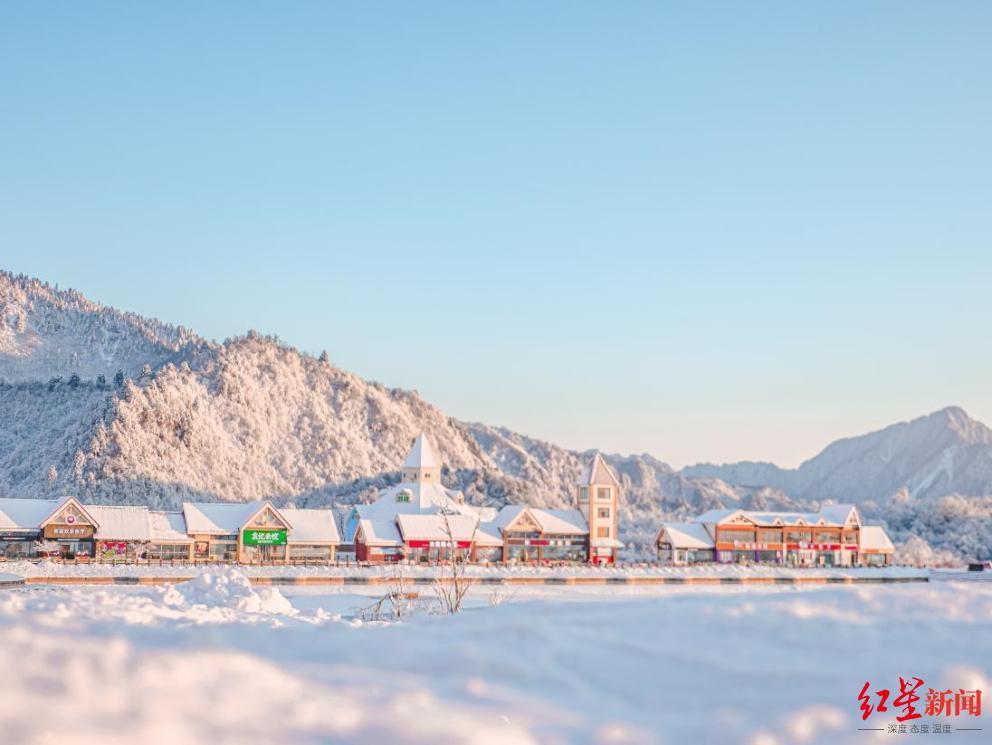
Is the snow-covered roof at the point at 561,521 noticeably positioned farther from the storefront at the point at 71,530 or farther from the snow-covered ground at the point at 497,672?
the snow-covered ground at the point at 497,672

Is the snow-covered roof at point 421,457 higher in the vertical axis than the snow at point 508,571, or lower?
higher

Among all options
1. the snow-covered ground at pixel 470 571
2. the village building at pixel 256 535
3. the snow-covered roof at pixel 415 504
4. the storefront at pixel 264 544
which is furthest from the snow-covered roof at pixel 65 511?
the snow-covered roof at pixel 415 504

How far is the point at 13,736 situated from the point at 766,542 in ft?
299

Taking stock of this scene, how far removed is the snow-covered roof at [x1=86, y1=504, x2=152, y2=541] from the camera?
239 ft

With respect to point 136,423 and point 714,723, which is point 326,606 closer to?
point 714,723

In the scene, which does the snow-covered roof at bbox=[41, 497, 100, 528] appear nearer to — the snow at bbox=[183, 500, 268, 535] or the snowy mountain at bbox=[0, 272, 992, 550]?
the snow at bbox=[183, 500, 268, 535]

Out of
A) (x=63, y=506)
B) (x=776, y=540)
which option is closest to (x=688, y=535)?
(x=776, y=540)

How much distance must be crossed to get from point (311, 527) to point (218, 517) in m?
7.43

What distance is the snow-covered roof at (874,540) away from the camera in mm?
96312

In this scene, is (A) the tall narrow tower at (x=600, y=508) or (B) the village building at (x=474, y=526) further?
(A) the tall narrow tower at (x=600, y=508)

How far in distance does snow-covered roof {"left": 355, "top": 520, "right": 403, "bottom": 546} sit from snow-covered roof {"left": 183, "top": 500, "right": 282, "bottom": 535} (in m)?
7.04

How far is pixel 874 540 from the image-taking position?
319 feet

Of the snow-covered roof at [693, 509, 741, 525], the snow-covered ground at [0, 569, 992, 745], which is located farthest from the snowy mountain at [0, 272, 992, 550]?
the snow-covered ground at [0, 569, 992, 745]

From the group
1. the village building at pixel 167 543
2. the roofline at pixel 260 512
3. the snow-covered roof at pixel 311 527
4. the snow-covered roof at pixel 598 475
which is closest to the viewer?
the village building at pixel 167 543
